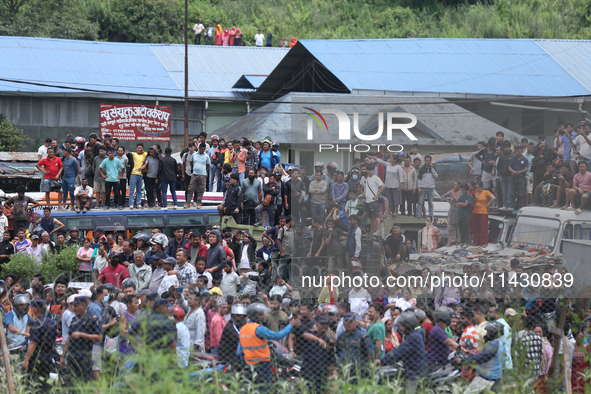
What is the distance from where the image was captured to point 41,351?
820 centimetres

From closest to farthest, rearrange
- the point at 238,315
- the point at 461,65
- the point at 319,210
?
the point at 238,315, the point at 319,210, the point at 461,65

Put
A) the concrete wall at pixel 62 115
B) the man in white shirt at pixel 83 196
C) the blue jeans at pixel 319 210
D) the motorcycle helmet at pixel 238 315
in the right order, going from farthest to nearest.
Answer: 1. the concrete wall at pixel 62 115
2. the man in white shirt at pixel 83 196
3. the blue jeans at pixel 319 210
4. the motorcycle helmet at pixel 238 315

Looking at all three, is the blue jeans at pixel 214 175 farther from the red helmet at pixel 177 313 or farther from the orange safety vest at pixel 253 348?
the orange safety vest at pixel 253 348

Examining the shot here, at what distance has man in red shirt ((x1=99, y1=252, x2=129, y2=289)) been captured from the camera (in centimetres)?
1209

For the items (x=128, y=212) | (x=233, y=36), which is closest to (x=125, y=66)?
(x=233, y=36)

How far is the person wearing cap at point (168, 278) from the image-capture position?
11.0 m

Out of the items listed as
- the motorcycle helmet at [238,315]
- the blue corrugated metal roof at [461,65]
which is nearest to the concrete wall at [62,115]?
the blue corrugated metal roof at [461,65]

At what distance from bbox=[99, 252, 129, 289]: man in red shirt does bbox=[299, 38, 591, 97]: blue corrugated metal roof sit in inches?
563

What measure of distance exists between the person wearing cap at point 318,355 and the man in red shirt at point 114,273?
5312 mm

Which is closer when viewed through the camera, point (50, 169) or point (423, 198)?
point (423, 198)

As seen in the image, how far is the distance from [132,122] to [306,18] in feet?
127

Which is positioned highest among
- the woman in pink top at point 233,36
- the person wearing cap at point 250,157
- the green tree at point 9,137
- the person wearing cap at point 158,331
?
the woman in pink top at point 233,36

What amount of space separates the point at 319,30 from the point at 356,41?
100 ft

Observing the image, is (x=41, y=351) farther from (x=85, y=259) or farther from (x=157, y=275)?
(x=85, y=259)
